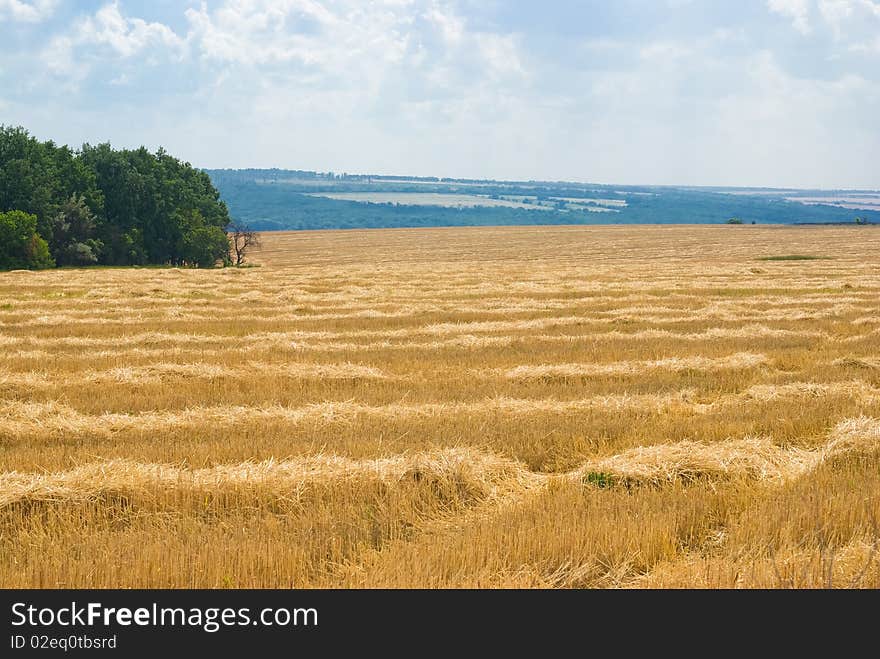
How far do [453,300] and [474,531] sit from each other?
20.7 m

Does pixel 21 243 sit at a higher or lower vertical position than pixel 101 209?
lower

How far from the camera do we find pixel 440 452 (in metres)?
Answer: 8.16

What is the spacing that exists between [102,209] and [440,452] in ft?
191

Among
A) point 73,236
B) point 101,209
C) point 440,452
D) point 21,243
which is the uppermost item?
point 101,209

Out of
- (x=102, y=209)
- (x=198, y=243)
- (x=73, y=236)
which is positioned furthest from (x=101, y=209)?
(x=198, y=243)

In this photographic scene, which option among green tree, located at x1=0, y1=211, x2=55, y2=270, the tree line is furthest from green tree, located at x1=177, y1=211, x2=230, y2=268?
green tree, located at x1=0, y1=211, x2=55, y2=270

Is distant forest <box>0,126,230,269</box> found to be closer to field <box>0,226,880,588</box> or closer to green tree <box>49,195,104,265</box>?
green tree <box>49,195,104,265</box>

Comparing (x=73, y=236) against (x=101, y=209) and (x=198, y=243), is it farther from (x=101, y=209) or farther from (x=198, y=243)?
(x=198, y=243)

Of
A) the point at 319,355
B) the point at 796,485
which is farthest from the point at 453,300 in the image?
the point at 796,485

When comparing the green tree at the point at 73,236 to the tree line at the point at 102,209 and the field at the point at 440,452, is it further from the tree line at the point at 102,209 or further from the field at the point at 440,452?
the field at the point at 440,452

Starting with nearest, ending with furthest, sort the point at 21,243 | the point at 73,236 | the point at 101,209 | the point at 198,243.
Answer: the point at 21,243
the point at 73,236
the point at 101,209
the point at 198,243

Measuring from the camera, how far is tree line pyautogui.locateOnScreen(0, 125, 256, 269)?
53875 mm

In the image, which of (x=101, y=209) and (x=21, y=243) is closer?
(x=21, y=243)

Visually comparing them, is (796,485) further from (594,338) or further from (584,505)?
(594,338)
